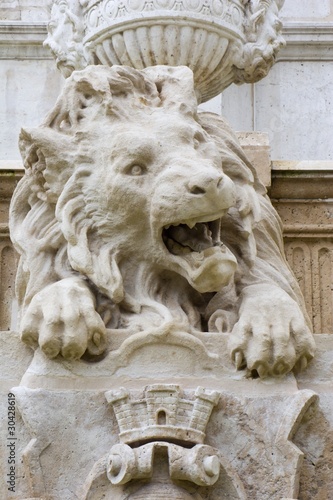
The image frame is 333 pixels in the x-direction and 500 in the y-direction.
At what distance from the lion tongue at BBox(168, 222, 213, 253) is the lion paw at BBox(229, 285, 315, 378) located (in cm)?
23

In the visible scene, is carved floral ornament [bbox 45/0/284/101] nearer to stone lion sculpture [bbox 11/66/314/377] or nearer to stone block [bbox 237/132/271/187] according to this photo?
stone block [bbox 237/132/271/187]

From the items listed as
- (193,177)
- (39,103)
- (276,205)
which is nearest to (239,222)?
(193,177)

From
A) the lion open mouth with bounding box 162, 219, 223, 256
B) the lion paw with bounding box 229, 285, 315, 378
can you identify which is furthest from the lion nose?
the lion paw with bounding box 229, 285, 315, 378

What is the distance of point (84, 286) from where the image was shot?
15.4 ft

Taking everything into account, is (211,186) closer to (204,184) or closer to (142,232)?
(204,184)

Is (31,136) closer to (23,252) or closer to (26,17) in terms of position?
(23,252)

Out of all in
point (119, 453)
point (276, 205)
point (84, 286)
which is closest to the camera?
point (119, 453)

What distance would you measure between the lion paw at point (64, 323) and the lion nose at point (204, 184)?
0.44 metres

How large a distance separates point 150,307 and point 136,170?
404 mm

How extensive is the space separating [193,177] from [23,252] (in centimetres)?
64

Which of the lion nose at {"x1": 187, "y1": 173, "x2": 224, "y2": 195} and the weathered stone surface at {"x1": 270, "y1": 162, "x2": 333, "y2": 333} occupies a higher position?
the lion nose at {"x1": 187, "y1": 173, "x2": 224, "y2": 195}

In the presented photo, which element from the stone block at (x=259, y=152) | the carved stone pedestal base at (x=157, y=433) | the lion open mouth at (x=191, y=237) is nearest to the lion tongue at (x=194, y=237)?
the lion open mouth at (x=191, y=237)

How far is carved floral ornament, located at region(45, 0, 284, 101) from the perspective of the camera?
6379 millimetres

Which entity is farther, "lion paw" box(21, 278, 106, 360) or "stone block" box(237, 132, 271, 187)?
"stone block" box(237, 132, 271, 187)
